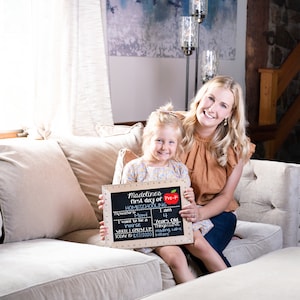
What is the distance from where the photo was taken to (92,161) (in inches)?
125

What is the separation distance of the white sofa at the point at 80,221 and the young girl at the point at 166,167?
81 millimetres

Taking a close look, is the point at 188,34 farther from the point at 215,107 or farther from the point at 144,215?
the point at 144,215

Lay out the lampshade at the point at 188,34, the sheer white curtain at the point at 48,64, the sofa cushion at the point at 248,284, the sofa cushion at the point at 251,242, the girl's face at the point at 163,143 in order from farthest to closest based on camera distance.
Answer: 1. the lampshade at the point at 188,34
2. the sheer white curtain at the point at 48,64
3. the sofa cushion at the point at 251,242
4. the girl's face at the point at 163,143
5. the sofa cushion at the point at 248,284

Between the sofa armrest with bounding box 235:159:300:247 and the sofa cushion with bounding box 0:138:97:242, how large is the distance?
85cm

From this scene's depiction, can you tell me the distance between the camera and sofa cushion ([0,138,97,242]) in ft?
9.05

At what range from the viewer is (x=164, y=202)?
283cm

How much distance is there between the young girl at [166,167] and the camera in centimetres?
280

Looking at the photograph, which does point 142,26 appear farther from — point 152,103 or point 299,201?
point 299,201

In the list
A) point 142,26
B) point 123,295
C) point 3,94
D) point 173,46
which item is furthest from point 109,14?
point 123,295

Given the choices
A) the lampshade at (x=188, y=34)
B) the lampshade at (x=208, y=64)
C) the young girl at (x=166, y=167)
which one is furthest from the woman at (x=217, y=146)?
the lampshade at (x=208, y=64)

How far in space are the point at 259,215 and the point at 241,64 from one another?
229 cm

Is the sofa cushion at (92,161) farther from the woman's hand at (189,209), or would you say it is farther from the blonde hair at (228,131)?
the woman's hand at (189,209)

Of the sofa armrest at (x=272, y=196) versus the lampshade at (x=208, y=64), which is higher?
the lampshade at (x=208, y=64)

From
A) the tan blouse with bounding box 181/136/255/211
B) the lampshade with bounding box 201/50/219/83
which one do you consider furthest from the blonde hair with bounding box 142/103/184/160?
the lampshade with bounding box 201/50/219/83
